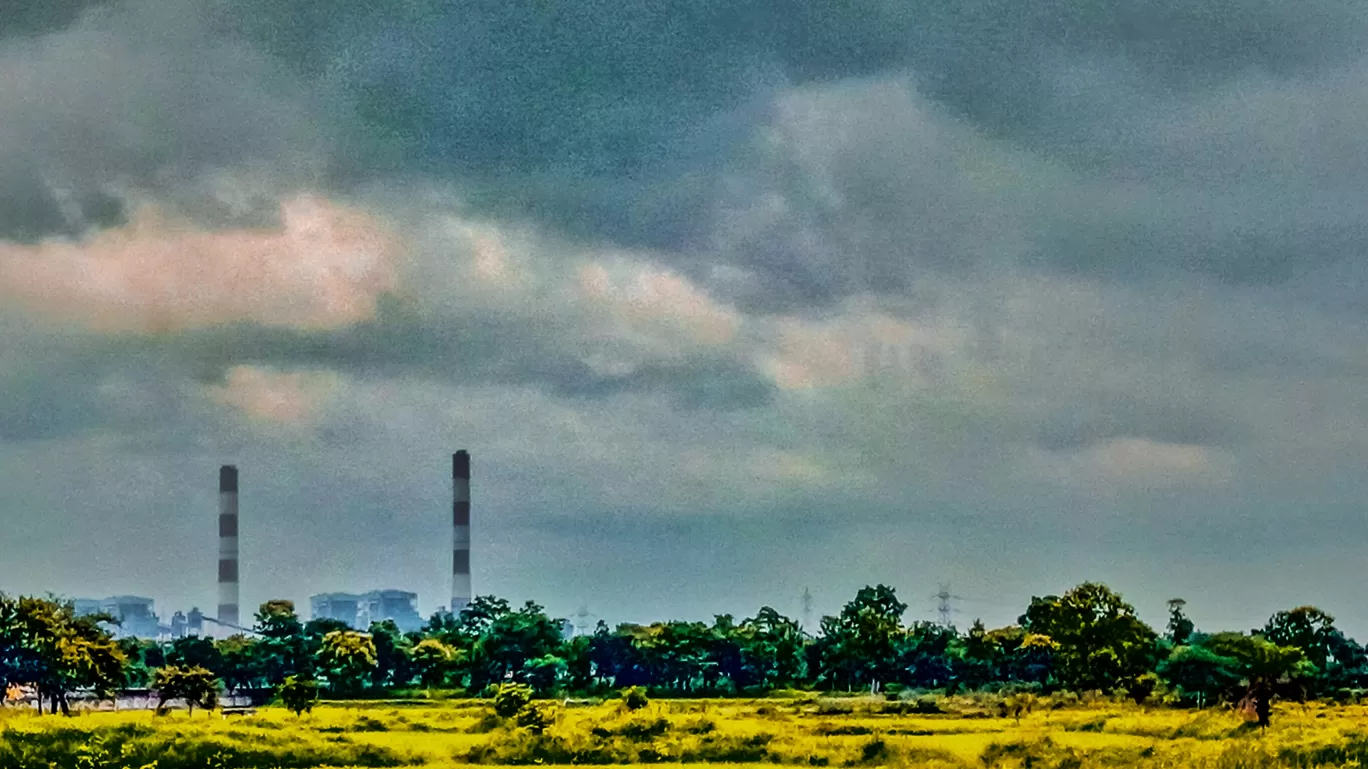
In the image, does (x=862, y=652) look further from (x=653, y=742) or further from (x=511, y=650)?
(x=653, y=742)

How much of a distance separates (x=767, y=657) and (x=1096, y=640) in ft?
71.9

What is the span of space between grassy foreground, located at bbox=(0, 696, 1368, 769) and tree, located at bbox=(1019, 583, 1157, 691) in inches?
1011

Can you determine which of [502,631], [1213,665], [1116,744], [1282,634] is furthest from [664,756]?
[1282,634]

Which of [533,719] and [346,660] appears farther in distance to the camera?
[346,660]

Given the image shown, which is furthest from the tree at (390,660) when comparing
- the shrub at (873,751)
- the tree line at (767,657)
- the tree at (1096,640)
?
the shrub at (873,751)

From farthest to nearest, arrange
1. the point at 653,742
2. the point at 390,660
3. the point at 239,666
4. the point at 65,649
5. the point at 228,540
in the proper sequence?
the point at 228,540, the point at 390,660, the point at 239,666, the point at 65,649, the point at 653,742

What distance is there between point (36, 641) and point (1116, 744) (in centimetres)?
4662

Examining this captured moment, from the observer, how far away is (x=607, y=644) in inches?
4043

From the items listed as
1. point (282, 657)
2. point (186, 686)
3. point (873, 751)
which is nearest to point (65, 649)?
point (186, 686)

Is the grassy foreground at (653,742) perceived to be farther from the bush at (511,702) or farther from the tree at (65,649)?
the tree at (65,649)

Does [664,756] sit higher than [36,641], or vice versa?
[36,641]

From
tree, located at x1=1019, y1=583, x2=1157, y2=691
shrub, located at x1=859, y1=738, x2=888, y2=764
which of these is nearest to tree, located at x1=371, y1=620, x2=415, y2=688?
tree, located at x1=1019, y1=583, x2=1157, y2=691

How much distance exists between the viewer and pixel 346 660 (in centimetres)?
8862

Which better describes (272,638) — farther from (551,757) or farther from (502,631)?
(551,757)
